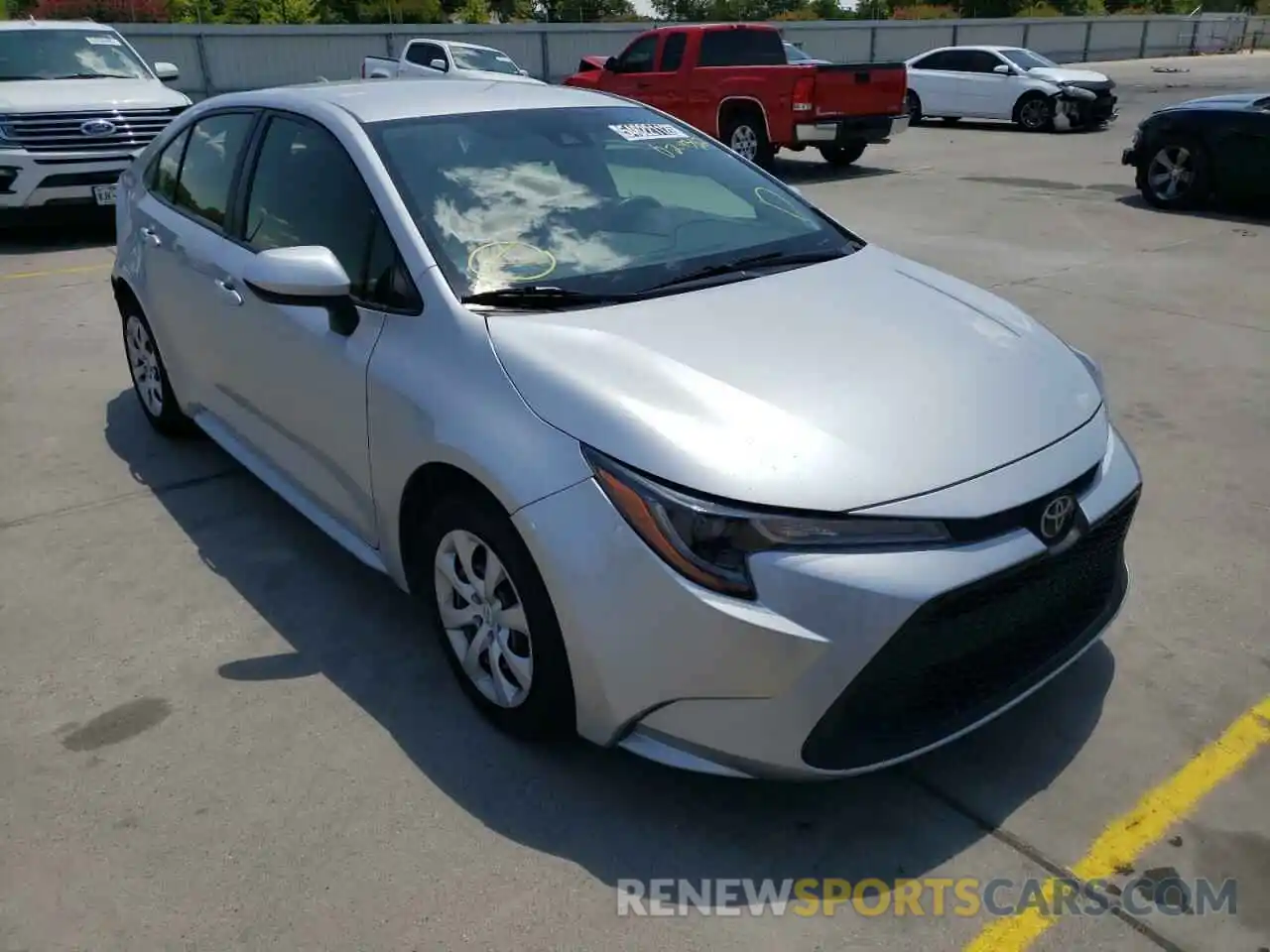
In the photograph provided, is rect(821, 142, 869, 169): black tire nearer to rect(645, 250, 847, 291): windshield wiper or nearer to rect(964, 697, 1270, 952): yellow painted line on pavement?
rect(645, 250, 847, 291): windshield wiper

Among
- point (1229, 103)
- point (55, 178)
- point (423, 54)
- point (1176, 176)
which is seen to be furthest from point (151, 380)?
point (423, 54)

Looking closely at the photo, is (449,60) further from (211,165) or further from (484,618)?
(484,618)

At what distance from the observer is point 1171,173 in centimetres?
1092

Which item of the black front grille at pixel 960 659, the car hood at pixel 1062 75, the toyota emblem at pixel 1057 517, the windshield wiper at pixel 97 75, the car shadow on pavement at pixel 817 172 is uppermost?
the windshield wiper at pixel 97 75

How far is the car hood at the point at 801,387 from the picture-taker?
96.6 inches

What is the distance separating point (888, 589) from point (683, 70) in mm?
13104

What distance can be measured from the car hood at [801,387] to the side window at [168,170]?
2.62 metres

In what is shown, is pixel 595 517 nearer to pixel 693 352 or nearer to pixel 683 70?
pixel 693 352

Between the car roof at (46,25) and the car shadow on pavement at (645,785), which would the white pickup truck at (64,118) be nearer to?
the car roof at (46,25)

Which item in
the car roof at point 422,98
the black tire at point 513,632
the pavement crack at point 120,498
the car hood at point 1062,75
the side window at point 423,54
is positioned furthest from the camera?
the car hood at point 1062,75

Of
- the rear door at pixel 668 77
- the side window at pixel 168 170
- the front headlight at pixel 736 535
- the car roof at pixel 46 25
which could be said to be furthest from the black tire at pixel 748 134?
the front headlight at pixel 736 535

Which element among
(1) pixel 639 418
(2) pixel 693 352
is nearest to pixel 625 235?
(2) pixel 693 352

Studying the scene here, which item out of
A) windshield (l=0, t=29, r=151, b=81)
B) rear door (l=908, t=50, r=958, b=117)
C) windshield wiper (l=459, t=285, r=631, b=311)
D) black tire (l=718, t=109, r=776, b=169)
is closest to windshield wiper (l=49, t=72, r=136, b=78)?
windshield (l=0, t=29, r=151, b=81)

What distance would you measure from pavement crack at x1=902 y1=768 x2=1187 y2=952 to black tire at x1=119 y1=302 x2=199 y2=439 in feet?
12.0
